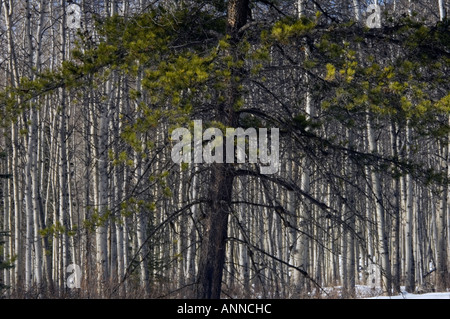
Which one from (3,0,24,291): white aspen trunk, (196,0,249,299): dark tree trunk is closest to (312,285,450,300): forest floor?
(196,0,249,299): dark tree trunk

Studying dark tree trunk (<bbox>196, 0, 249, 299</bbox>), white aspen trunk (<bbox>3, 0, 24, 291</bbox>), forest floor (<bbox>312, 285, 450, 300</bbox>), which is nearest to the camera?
dark tree trunk (<bbox>196, 0, 249, 299</bbox>)

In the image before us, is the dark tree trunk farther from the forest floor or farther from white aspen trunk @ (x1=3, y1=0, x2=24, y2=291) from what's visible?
white aspen trunk @ (x1=3, y1=0, x2=24, y2=291)

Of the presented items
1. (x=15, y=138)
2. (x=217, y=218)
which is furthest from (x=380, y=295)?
(x=15, y=138)

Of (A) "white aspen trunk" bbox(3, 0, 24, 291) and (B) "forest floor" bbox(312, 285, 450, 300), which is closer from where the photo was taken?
(B) "forest floor" bbox(312, 285, 450, 300)

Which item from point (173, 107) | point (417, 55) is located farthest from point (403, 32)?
point (173, 107)

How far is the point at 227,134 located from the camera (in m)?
6.06

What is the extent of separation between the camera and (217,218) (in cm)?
727

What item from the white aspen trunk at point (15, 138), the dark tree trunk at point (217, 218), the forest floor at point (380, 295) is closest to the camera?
the dark tree trunk at point (217, 218)

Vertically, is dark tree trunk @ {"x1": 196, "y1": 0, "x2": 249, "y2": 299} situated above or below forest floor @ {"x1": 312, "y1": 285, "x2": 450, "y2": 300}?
above

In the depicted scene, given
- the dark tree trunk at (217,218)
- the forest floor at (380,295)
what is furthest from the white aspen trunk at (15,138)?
the forest floor at (380,295)

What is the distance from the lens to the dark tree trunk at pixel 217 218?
7047mm

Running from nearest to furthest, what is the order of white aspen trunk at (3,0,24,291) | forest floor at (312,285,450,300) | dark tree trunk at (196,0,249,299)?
1. dark tree trunk at (196,0,249,299)
2. forest floor at (312,285,450,300)
3. white aspen trunk at (3,0,24,291)

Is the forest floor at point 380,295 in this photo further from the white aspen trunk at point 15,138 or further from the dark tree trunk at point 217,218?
the white aspen trunk at point 15,138

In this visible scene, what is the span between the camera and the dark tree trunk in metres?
7.05
